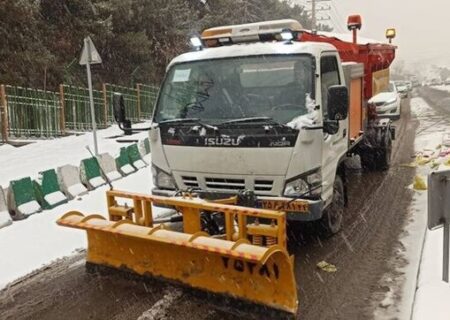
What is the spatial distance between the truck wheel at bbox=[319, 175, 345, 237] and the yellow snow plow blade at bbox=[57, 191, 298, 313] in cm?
159

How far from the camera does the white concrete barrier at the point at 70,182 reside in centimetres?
839

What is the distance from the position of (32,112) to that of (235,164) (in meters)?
12.5

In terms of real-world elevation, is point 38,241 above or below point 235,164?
below

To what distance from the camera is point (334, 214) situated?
19.7 ft

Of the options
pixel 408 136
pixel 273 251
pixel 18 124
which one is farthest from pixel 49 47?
pixel 273 251

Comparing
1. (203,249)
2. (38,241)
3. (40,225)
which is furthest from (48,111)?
(203,249)

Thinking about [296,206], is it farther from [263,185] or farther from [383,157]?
[383,157]

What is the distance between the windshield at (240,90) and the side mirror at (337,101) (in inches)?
8.6

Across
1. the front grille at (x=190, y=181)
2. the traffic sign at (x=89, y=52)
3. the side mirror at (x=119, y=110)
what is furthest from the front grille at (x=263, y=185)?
the traffic sign at (x=89, y=52)

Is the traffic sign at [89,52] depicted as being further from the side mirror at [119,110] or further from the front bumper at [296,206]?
the front bumper at [296,206]

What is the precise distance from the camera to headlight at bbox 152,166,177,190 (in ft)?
18.0

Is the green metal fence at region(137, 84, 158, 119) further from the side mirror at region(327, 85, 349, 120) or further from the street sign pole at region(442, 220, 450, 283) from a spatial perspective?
the street sign pole at region(442, 220, 450, 283)

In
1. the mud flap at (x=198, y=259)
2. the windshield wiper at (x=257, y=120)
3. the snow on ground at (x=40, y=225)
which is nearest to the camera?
the mud flap at (x=198, y=259)

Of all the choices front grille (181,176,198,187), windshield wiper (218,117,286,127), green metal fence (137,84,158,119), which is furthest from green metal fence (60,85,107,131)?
windshield wiper (218,117,286,127)
